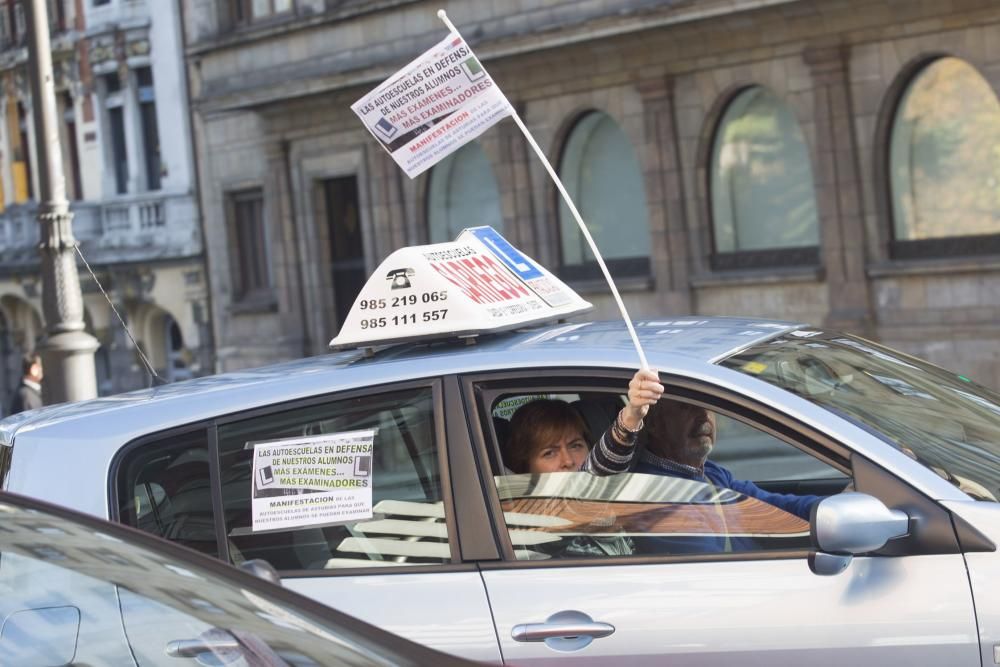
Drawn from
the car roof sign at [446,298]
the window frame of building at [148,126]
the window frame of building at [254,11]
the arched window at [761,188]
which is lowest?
the car roof sign at [446,298]

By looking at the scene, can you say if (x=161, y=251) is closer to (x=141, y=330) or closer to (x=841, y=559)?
(x=141, y=330)

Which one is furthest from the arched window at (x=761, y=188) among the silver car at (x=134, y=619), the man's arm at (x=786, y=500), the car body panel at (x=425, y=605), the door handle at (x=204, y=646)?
the door handle at (x=204, y=646)

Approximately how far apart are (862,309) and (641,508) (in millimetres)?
14281

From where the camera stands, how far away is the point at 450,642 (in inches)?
164

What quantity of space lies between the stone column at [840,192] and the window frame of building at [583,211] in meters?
3.14

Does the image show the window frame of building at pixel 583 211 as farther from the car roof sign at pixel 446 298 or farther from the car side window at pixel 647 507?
the car side window at pixel 647 507

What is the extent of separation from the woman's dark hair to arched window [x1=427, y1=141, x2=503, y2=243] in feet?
60.5

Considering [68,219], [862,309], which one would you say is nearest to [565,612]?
[68,219]

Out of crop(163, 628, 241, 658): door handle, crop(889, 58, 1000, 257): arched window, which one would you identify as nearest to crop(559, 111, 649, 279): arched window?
crop(889, 58, 1000, 257): arched window

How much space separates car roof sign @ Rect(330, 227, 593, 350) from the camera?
4.82m

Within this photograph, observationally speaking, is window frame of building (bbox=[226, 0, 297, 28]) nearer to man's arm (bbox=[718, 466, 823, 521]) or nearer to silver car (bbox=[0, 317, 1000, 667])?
silver car (bbox=[0, 317, 1000, 667])

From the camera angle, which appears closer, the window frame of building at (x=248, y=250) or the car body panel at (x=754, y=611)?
the car body panel at (x=754, y=611)

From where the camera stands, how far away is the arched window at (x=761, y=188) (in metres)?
19.5

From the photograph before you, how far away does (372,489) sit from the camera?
452cm
